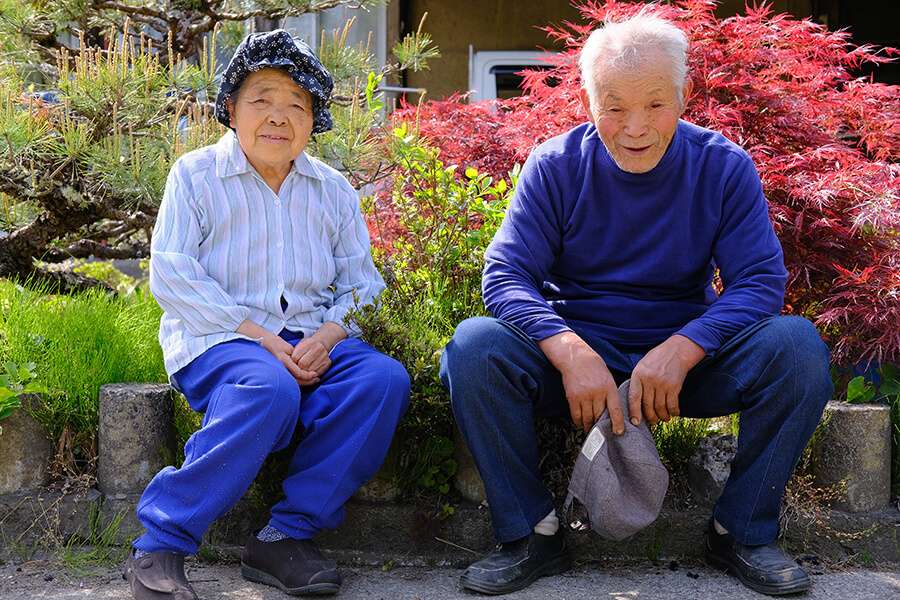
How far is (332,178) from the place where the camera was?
2559 mm

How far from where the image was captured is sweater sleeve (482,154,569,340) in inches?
87.0

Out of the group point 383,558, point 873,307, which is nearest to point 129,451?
point 383,558

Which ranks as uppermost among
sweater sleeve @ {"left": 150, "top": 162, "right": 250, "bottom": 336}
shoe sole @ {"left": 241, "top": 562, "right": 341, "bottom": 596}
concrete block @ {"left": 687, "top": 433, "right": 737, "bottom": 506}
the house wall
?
the house wall

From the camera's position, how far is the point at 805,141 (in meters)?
2.95

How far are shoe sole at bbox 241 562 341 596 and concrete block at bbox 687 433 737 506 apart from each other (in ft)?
3.61

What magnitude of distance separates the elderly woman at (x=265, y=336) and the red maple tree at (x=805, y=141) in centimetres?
106

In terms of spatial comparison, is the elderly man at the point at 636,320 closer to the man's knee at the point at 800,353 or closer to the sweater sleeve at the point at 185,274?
the man's knee at the point at 800,353

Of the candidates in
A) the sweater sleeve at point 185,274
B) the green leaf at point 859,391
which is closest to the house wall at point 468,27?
the sweater sleeve at point 185,274

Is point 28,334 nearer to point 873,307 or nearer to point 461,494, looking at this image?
point 461,494

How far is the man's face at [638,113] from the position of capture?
2.23 metres

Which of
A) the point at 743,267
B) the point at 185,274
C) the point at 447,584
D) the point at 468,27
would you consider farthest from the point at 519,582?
the point at 468,27

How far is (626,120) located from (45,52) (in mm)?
2954

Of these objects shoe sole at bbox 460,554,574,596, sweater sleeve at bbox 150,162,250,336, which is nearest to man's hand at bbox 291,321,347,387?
sweater sleeve at bbox 150,162,250,336

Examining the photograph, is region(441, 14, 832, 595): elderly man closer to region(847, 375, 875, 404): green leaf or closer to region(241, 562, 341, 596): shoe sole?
region(241, 562, 341, 596): shoe sole
